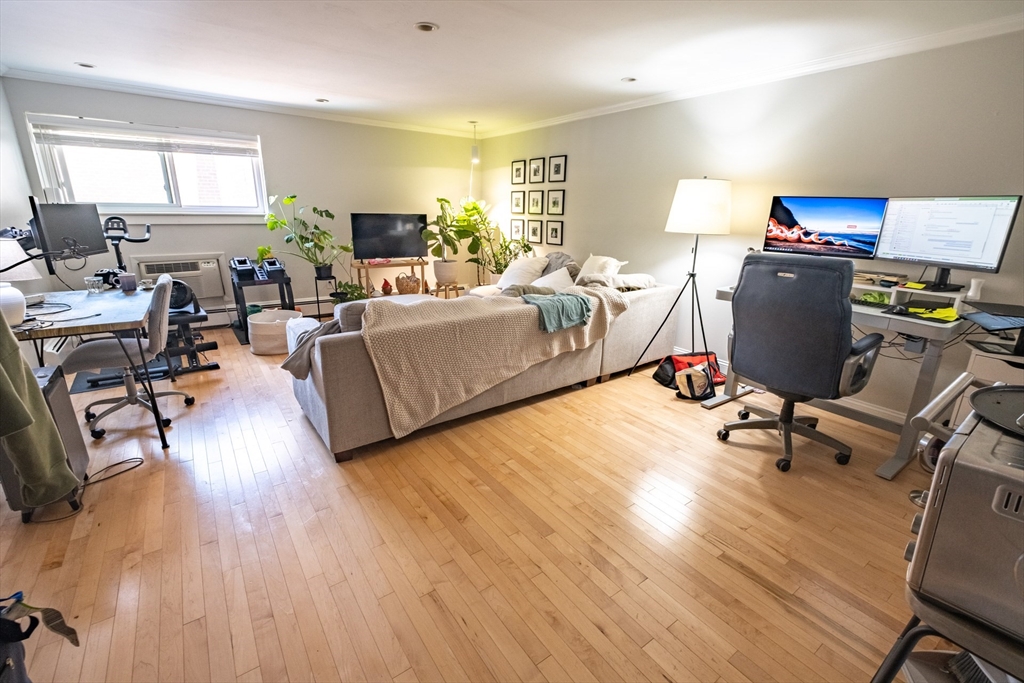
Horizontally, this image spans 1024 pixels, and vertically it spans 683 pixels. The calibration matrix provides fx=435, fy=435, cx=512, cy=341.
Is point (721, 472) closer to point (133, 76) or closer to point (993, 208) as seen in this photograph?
point (993, 208)

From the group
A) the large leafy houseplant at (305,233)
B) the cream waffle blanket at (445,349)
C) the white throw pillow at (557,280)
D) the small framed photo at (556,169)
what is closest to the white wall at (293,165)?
the large leafy houseplant at (305,233)

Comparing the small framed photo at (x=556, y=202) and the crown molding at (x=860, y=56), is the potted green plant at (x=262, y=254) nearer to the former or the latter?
the small framed photo at (x=556, y=202)

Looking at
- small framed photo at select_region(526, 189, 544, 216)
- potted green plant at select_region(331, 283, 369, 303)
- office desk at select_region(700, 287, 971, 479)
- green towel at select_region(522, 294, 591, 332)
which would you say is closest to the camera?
office desk at select_region(700, 287, 971, 479)

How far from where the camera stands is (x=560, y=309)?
9.32 feet

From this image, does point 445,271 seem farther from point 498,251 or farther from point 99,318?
point 99,318

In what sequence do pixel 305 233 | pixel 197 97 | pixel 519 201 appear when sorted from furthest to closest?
pixel 519 201 < pixel 305 233 < pixel 197 97

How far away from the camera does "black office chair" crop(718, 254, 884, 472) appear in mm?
1938

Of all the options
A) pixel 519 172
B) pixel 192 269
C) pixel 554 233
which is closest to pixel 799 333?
pixel 554 233

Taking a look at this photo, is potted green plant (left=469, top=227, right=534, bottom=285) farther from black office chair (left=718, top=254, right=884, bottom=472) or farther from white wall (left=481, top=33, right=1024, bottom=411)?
black office chair (left=718, top=254, right=884, bottom=472)

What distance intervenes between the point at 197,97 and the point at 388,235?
217 centimetres

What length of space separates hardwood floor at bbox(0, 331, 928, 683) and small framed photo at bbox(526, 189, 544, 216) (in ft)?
10.8

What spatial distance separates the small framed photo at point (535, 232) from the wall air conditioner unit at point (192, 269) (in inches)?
133

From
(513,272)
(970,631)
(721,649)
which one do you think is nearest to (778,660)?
(721,649)

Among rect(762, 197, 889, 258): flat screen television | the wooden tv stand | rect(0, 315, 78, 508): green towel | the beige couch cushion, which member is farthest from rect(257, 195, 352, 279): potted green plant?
rect(762, 197, 889, 258): flat screen television
